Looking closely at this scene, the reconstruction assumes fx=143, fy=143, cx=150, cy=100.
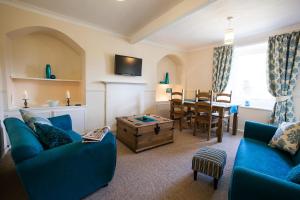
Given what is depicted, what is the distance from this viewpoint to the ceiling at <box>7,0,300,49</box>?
2.38 metres

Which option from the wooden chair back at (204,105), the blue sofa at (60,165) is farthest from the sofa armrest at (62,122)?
the wooden chair back at (204,105)

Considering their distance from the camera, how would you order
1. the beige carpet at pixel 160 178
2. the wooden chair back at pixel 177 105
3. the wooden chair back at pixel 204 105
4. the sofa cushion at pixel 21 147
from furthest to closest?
the wooden chair back at pixel 177 105
the wooden chair back at pixel 204 105
the beige carpet at pixel 160 178
the sofa cushion at pixel 21 147

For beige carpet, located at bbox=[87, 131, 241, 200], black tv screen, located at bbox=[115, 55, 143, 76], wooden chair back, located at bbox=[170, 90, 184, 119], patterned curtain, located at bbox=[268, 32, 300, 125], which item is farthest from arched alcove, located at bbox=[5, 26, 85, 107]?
patterned curtain, located at bbox=[268, 32, 300, 125]

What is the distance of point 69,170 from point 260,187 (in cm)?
158

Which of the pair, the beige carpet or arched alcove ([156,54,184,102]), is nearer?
the beige carpet

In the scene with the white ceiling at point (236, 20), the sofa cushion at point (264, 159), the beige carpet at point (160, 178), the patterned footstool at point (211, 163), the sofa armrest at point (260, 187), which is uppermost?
the white ceiling at point (236, 20)

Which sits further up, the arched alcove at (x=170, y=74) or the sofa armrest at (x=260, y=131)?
the arched alcove at (x=170, y=74)

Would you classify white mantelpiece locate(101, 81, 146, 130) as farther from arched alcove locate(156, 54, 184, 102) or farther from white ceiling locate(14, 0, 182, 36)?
white ceiling locate(14, 0, 182, 36)

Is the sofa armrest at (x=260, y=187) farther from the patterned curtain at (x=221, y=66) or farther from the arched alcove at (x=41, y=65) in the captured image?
the patterned curtain at (x=221, y=66)

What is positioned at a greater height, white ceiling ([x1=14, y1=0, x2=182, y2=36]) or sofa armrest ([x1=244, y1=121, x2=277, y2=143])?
white ceiling ([x1=14, y1=0, x2=182, y2=36])

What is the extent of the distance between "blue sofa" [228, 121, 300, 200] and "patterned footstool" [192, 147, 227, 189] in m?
0.22

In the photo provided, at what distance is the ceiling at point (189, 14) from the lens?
2375 mm

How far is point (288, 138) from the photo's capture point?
1.77 metres

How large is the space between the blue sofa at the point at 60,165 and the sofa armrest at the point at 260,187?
1.25m
